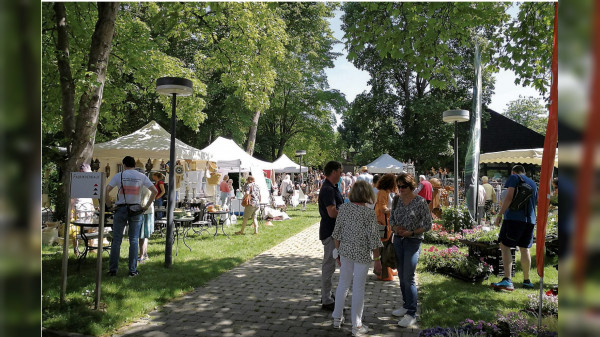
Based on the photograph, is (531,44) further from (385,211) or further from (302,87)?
(302,87)

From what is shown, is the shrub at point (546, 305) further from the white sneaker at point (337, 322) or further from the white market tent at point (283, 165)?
the white market tent at point (283, 165)

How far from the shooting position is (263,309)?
5.57m

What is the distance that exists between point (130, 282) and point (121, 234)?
88 cm

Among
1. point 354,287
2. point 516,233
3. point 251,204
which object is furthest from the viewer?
point 251,204

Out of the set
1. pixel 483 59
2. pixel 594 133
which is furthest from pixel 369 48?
pixel 594 133

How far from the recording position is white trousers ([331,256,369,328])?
4797mm

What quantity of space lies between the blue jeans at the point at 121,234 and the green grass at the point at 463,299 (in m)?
4.86

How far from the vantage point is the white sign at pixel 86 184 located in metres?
5.52

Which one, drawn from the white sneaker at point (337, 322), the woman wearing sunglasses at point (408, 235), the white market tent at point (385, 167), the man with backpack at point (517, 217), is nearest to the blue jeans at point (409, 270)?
the woman wearing sunglasses at point (408, 235)

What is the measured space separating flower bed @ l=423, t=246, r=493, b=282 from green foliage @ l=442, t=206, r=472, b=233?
3021 mm

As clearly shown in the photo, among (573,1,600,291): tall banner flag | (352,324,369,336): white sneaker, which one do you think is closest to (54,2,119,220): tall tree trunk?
(352,324,369,336): white sneaker

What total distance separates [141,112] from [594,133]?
2849 centimetres

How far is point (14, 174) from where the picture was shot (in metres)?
0.34

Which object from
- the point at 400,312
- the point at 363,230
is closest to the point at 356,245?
the point at 363,230
